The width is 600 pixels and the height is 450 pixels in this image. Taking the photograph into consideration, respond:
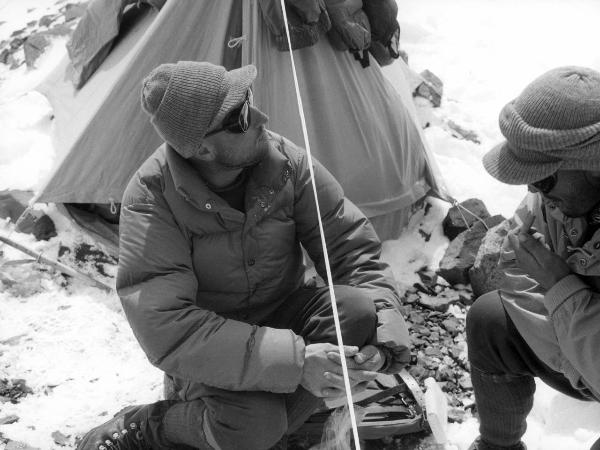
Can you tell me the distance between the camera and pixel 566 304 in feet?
6.63

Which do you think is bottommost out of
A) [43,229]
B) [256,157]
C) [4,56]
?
[43,229]

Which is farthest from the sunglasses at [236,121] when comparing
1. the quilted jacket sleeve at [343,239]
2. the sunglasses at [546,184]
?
the sunglasses at [546,184]

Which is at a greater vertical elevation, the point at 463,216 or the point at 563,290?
the point at 563,290

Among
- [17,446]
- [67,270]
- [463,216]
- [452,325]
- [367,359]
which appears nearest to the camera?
[367,359]

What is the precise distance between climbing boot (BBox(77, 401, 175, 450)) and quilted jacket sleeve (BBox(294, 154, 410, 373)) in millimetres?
786

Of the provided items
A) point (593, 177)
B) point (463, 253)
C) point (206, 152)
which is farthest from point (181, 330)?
point (463, 253)

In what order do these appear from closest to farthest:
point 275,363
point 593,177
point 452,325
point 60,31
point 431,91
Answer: point 593,177 < point 275,363 < point 452,325 < point 431,91 < point 60,31

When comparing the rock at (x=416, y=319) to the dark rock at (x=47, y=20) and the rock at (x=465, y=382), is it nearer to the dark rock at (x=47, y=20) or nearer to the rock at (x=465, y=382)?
the rock at (x=465, y=382)

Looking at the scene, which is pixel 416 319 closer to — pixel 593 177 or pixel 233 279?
pixel 233 279

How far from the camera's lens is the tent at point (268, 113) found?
3479mm

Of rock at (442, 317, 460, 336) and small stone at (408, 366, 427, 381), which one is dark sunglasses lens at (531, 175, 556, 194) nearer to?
small stone at (408, 366, 427, 381)

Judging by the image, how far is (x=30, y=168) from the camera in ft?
14.5

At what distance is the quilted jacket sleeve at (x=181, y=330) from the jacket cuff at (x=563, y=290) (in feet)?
2.60

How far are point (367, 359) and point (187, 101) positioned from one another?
1036mm
